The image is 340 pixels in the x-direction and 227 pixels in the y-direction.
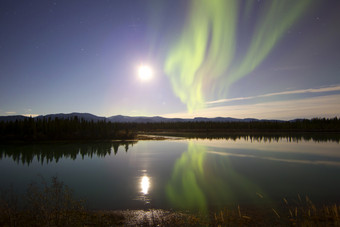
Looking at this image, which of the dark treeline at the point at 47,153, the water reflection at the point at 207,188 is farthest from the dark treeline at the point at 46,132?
the water reflection at the point at 207,188

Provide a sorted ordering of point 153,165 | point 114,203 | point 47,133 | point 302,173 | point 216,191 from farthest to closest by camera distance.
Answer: point 47,133 < point 153,165 < point 302,173 < point 216,191 < point 114,203

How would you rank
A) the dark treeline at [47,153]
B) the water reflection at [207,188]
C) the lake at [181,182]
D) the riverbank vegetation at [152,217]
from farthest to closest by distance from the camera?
the dark treeline at [47,153] → the lake at [181,182] → the water reflection at [207,188] → the riverbank vegetation at [152,217]

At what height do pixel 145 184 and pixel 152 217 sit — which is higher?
pixel 152 217

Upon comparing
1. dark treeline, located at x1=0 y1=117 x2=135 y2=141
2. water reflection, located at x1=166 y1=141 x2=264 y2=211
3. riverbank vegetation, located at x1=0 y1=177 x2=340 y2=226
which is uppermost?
dark treeline, located at x1=0 y1=117 x2=135 y2=141

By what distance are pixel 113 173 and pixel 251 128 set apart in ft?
410

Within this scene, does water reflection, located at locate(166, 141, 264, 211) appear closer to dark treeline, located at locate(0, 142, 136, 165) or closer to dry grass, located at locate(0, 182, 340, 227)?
dry grass, located at locate(0, 182, 340, 227)

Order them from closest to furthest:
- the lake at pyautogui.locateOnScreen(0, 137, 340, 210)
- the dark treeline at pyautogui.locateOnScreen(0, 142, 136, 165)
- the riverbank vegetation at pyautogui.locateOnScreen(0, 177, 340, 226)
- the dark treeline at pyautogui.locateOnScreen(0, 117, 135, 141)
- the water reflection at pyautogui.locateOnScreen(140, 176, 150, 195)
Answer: the riverbank vegetation at pyautogui.locateOnScreen(0, 177, 340, 226) < the lake at pyautogui.locateOnScreen(0, 137, 340, 210) < the water reflection at pyautogui.locateOnScreen(140, 176, 150, 195) < the dark treeline at pyautogui.locateOnScreen(0, 142, 136, 165) < the dark treeline at pyautogui.locateOnScreen(0, 117, 135, 141)

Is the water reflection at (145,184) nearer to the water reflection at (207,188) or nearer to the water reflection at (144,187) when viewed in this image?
the water reflection at (144,187)

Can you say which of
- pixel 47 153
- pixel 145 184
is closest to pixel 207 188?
pixel 145 184

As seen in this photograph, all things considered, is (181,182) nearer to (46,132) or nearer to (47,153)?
(47,153)

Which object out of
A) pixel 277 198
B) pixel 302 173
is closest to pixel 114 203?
pixel 277 198

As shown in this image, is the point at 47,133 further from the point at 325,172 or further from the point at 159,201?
the point at 325,172

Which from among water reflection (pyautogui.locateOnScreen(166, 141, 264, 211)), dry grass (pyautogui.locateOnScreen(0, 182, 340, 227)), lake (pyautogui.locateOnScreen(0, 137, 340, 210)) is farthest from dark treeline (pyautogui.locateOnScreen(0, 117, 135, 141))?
dry grass (pyautogui.locateOnScreen(0, 182, 340, 227))

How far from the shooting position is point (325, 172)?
798 inches
